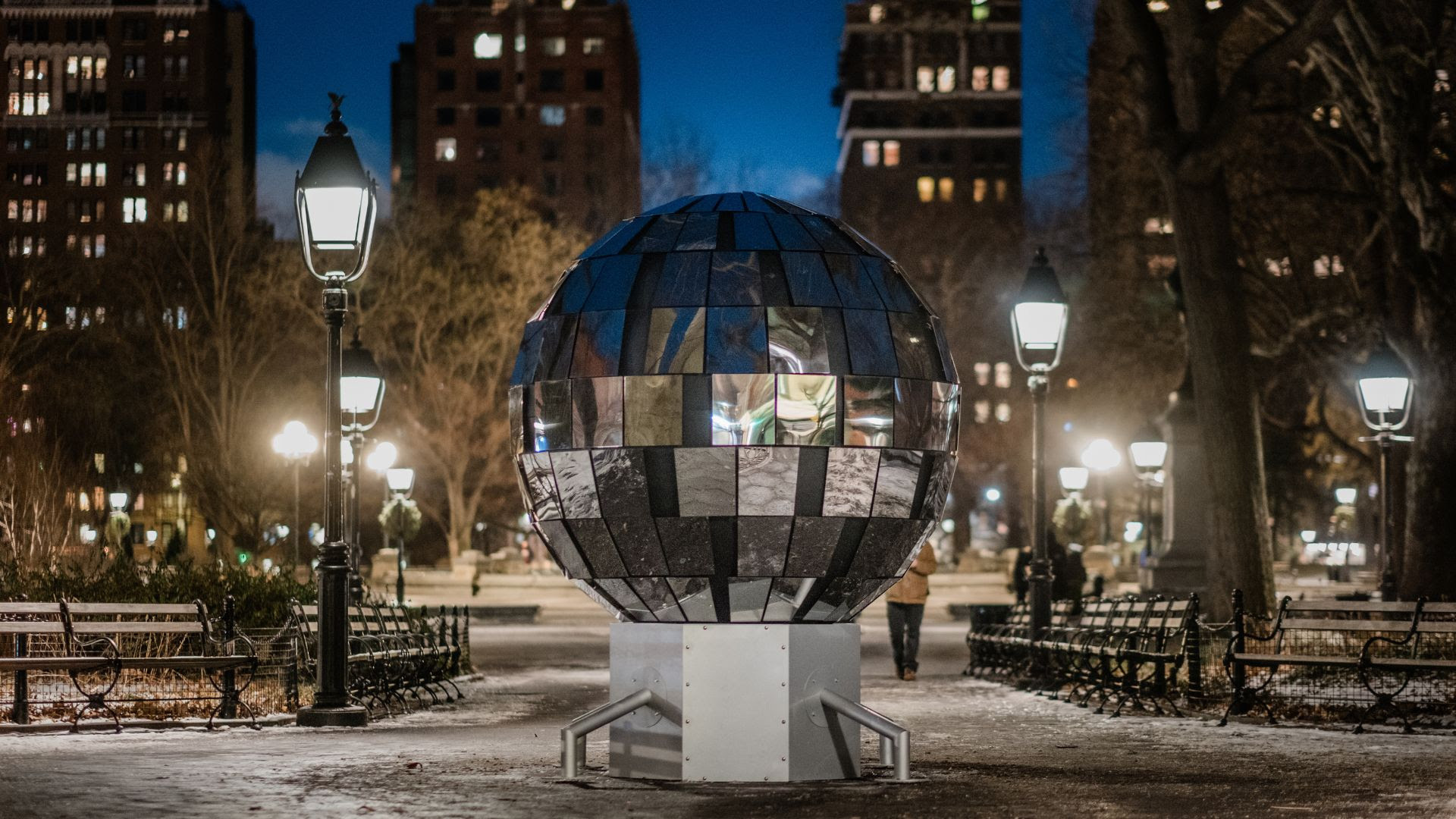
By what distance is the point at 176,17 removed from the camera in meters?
116

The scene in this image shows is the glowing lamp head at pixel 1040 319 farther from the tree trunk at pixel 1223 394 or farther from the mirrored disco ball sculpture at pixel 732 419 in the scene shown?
the mirrored disco ball sculpture at pixel 732 419

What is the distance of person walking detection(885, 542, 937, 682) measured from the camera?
19.6m

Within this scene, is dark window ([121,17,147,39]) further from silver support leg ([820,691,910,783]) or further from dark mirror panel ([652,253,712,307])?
silver support leg ([820,691,910,783])

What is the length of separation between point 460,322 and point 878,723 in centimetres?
4333

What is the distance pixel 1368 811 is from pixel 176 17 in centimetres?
11585

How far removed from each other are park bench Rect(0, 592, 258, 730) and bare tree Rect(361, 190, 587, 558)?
33.5 metres

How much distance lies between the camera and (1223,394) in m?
20.9

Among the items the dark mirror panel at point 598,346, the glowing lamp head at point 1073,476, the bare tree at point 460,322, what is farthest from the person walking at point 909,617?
the bare tree at point 460,322

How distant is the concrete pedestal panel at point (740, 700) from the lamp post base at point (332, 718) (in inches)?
163

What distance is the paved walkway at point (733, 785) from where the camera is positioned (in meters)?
9.18

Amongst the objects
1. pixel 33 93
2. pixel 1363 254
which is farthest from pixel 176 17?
pixel 1363 254

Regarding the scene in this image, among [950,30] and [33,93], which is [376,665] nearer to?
[950,30]

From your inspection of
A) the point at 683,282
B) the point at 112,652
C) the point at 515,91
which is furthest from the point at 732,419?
the point at 515,91

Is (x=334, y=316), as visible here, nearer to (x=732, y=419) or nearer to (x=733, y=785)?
(x=732, y=419)
